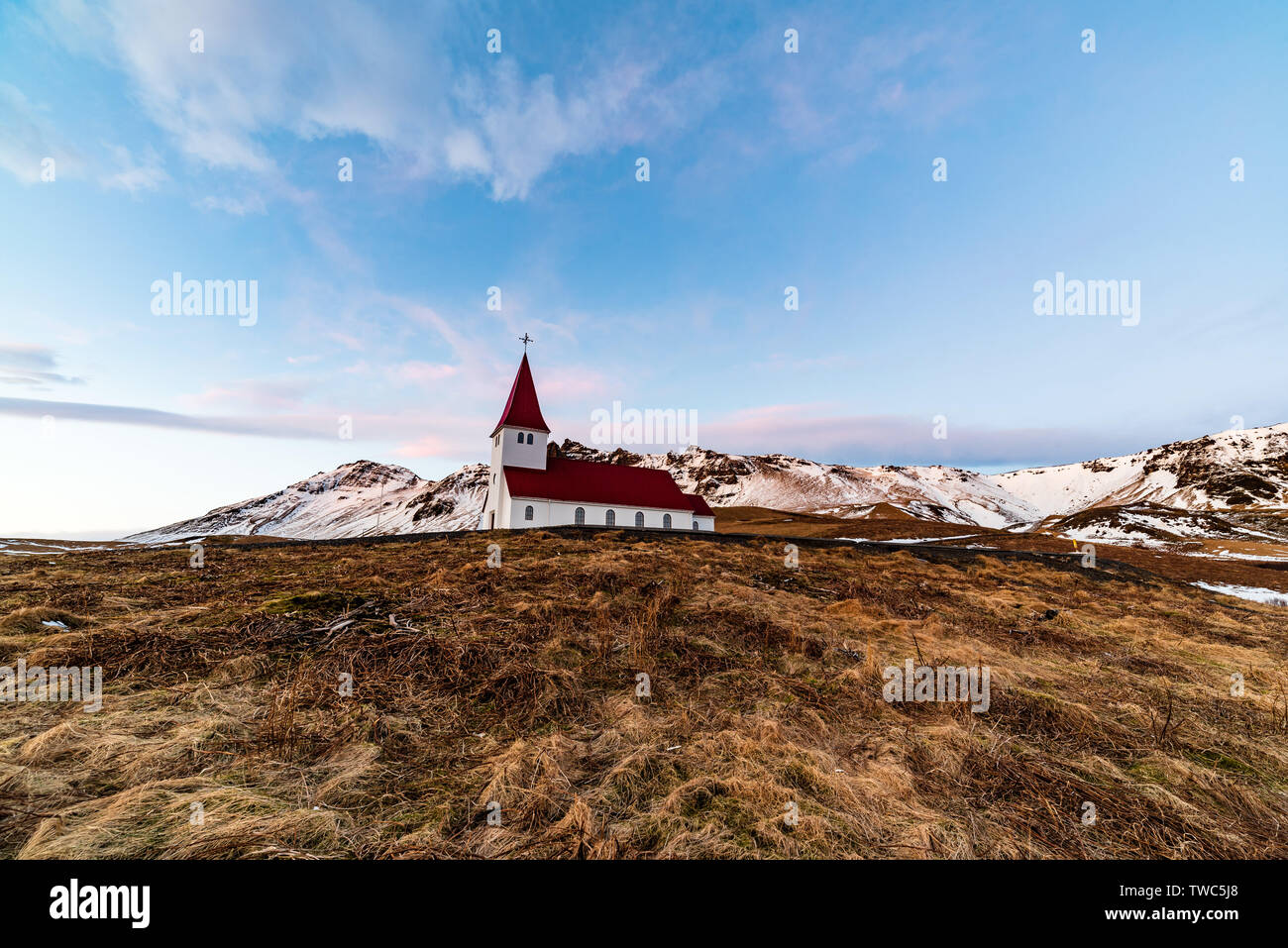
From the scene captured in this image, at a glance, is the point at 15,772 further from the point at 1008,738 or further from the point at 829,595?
the point at 829,595

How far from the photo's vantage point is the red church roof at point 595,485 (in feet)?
131

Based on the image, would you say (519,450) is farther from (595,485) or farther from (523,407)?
(595,485)

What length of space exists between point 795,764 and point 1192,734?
572 centimetres

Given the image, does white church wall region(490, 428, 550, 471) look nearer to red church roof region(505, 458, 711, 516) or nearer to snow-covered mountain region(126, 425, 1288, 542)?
red church roof region(505, 458, 711, 516)

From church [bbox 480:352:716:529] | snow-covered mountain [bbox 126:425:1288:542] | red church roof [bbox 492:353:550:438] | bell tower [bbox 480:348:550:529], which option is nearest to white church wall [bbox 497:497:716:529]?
church [bbox 480:352:716:529]

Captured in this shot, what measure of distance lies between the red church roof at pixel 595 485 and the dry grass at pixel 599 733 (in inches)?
1119

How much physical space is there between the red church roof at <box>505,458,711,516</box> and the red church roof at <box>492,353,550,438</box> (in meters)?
3.60

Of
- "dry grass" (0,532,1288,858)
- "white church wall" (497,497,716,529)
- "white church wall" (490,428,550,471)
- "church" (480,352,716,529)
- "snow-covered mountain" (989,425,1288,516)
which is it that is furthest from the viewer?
"snow-covered mountain" (989,425,1288,516)

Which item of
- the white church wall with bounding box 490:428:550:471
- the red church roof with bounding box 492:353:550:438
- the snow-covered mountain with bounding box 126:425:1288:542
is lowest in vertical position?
the snow-covered mountain with bounding box 126:425:1288:542

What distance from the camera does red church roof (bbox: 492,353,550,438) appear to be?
41.3m

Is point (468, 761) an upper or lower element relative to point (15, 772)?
lower

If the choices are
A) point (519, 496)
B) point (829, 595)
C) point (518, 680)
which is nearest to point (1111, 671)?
point (829, 595)

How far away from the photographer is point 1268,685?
8500mm
